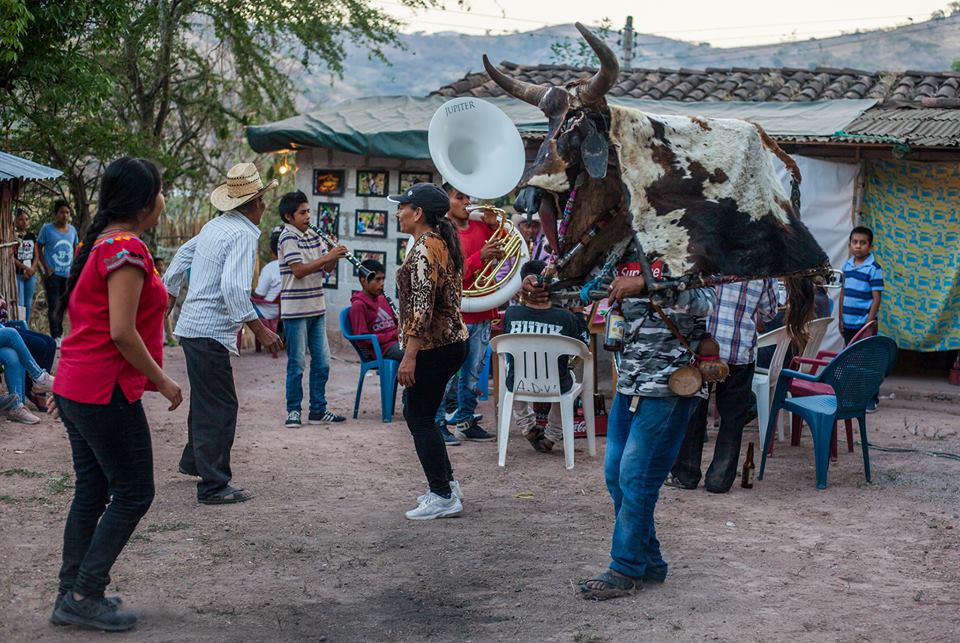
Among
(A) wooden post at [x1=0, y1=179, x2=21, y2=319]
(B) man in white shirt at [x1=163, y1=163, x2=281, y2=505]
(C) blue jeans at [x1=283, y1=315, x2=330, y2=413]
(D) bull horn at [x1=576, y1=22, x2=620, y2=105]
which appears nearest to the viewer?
(D) bull horn at [x1=576, y1=22, x2=620, y2=105]

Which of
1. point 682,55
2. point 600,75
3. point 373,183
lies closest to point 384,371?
point 373,183

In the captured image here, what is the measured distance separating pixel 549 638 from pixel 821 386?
4.04 meters

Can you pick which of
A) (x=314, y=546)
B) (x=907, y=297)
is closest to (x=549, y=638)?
(x=314, y=546)

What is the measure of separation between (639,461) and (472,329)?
3.77 meters

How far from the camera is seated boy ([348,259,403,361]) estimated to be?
9.08m

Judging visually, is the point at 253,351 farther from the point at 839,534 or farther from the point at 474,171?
the point at 839,534

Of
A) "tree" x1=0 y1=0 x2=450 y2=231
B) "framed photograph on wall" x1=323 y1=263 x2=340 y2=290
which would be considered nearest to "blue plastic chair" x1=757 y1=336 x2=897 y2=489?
"framed photograph on wall" x1=323 y1=263 x2=340 y2=290

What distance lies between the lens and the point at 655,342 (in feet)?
14.8

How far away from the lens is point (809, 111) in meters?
12.0

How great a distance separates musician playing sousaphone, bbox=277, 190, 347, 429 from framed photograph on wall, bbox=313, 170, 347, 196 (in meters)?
4.99

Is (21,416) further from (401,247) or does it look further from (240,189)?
(401,247)

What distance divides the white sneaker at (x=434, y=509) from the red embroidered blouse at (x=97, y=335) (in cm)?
223

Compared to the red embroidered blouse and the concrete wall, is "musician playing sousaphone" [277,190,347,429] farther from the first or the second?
the concrete wall

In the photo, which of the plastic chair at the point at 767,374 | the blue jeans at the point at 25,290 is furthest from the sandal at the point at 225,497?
the blue jeans at the point at 25,290
